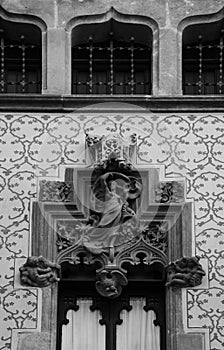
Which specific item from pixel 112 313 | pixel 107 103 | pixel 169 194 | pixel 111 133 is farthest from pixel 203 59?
pixel 112 313

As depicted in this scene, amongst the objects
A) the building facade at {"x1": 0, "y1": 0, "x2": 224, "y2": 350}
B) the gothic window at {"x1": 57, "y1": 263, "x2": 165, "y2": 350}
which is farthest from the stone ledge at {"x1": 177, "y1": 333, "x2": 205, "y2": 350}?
the gothic window at {"x1": 57, "y1": 263, "x2": 165, "y2": 350}

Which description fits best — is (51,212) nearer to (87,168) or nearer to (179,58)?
(87,168)

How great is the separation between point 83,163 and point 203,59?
208cm

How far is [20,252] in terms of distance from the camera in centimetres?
1880

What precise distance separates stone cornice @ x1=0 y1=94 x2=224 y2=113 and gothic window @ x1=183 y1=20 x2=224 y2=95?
0.46 metres

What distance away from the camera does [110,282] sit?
61.3 feet

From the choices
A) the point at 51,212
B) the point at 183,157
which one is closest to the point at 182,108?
the point at 183,157

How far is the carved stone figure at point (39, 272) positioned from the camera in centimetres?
1862

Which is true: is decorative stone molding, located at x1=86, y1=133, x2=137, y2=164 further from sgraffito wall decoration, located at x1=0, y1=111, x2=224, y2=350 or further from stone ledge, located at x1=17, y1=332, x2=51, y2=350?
stone ledge, located at x1=17, y1=332, x2=51, y2=350

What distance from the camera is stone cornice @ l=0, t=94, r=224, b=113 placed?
19672 mm

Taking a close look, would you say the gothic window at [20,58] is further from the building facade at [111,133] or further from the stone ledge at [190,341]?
the stone ledge at [190,341]

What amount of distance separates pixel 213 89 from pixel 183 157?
45.7 inches

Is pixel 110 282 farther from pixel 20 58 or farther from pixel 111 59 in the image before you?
pixel 20 58

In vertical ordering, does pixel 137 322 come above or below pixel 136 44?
below
